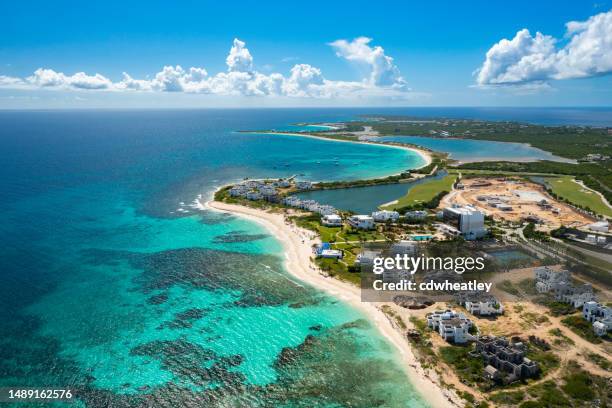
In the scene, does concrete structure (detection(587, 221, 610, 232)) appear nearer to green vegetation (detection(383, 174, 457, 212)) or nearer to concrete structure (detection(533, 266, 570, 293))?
green vegetation (detection(383, 174, 457, 212))

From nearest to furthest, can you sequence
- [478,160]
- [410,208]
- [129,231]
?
1. [129,231]
2. [410,208]
3. [478,160]

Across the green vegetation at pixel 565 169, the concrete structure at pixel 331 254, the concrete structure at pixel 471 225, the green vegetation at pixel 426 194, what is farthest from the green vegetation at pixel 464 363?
the green vegetation at pixel 565 169

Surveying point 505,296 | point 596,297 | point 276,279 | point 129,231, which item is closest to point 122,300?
point 276,279

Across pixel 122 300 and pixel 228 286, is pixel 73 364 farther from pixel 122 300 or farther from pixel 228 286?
pixel 228 286

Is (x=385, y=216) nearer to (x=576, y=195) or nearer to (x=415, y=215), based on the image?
(x=415, y=215)

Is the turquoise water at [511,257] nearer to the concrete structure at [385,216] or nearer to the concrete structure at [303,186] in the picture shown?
the concrete structure at [385,216]
